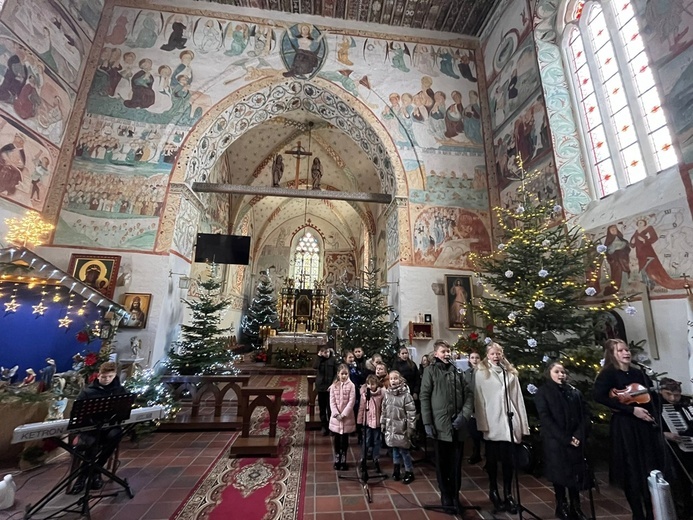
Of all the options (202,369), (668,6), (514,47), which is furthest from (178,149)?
(668,6)

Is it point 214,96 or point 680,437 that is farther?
point 214,96

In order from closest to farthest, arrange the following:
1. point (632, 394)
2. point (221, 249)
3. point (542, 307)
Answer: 1. point (632, 394)
2. point (542, 307)
3. point (221, 249)

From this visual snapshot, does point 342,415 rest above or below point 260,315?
below

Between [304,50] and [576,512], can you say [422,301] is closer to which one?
[576,512]

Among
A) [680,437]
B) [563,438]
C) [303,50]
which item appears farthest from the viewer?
[303,50]

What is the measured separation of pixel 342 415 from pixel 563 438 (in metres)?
2.35

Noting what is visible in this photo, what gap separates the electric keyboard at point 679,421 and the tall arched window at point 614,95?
3866 mm

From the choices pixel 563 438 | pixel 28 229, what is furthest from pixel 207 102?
pixel 563 438

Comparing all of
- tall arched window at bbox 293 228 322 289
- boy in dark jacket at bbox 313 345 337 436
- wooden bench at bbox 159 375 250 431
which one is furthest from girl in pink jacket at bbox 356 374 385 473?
tall arched window at bbox 293 228 322 289

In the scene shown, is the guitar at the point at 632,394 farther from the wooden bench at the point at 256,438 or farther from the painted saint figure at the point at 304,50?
the painted saint figure at the point at 304,50

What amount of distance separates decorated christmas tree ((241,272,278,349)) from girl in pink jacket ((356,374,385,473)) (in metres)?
12.4

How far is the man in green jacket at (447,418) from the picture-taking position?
301 cm

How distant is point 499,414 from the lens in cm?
303

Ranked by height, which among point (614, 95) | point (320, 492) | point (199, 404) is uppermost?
point (614, 95)
